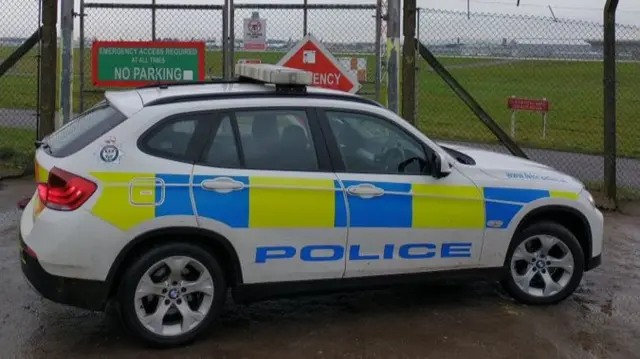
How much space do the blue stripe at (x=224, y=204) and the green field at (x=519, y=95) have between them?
5978 millimetres

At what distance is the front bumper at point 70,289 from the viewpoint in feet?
14.6

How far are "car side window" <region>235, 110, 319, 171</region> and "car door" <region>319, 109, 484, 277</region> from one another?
153 millimetres

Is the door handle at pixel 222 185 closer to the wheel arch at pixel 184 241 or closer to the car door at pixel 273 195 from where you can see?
the car door at pixel 273 195

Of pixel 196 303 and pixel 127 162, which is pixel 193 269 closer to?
pixel 196 303

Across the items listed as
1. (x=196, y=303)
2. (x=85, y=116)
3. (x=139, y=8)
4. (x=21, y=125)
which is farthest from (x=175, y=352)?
(x=21, y=125)

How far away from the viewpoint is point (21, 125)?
49.7 ft

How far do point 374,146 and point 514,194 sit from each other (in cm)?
107

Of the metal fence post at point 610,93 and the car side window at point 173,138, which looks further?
the metal fence post at point 610,93

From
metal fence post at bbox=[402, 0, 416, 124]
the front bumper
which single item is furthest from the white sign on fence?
the front bumper

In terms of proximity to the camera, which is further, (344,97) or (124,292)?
(344,97)

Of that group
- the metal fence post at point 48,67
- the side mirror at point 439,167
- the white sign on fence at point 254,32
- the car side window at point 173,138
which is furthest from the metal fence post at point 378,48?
the car side window at point 173,138

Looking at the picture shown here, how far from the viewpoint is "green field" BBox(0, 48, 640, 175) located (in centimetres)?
1445

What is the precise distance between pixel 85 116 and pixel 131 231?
3.72ft

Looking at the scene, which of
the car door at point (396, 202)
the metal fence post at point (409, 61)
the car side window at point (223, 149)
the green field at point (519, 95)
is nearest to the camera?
the car side window at point (223, 149)
